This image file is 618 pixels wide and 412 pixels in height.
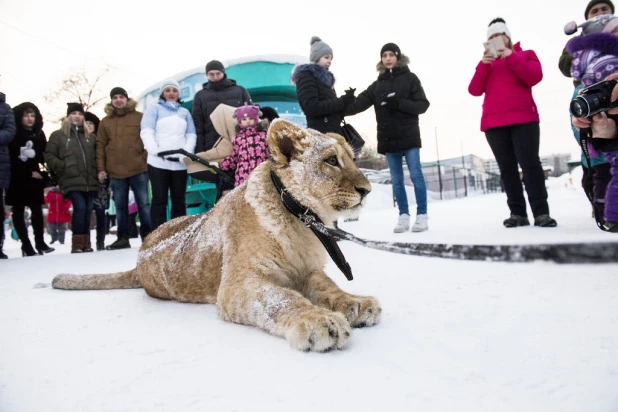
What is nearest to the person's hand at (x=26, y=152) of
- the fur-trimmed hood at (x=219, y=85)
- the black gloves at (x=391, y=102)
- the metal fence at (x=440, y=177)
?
the fur-trimmed hood at (x=219, y=85)

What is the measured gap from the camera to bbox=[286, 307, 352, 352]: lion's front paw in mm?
1506

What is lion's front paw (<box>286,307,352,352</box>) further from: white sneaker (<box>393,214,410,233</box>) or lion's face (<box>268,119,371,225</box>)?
white sneaker (<box>393,214,410,233</box>)

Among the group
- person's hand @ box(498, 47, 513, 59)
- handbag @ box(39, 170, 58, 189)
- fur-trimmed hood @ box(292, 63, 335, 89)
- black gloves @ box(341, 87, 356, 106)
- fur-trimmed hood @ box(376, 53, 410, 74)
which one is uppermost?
fur-trimmed hood @ box(376, 53, 410, 74)

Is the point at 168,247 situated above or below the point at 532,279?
above

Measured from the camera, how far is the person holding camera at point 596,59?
3.37 meters

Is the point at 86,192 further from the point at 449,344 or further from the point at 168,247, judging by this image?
the point at 449,344

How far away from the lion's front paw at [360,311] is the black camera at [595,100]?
1.81 meters

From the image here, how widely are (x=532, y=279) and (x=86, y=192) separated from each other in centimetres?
655

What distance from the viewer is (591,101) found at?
2.42 meters

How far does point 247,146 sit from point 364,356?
11.6 ft

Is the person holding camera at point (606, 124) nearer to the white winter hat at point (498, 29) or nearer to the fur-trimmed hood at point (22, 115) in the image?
the white winter hat at point (498, 29)

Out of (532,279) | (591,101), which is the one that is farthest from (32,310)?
(591,101)

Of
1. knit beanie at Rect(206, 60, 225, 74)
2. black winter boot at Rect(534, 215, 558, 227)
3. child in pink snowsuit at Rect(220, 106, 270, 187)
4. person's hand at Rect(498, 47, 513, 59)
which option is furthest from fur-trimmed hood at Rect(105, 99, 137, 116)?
black winter boot at Rect(534, 215, 558, 227)

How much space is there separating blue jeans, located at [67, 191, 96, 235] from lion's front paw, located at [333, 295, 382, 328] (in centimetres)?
595
